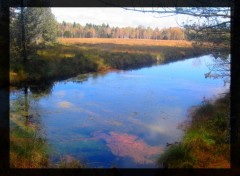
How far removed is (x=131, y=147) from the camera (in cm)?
1326

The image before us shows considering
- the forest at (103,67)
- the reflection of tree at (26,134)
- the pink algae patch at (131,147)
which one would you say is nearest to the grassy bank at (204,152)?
the forest at (103,67)

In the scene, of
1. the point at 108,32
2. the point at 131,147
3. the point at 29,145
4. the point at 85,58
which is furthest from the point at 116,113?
the point at 108,32

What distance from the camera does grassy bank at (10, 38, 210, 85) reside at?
23.9 metres

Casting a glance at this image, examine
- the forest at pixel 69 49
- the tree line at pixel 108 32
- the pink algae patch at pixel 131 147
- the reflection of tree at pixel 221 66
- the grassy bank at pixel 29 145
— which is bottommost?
the pink algae patch at pixel 131 147

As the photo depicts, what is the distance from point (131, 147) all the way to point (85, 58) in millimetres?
21540

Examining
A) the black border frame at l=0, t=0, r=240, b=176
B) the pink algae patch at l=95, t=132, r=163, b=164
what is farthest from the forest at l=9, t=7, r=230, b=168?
the black border frame at l=0, t=0, r=240, b=176

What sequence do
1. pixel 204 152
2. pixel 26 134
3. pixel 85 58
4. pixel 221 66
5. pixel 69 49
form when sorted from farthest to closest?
pixel 69 49 < pixel 85 58 < pixel 26 134 < pixel 221 66 < pixel 204 152

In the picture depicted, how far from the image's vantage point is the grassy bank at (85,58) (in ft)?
78.4

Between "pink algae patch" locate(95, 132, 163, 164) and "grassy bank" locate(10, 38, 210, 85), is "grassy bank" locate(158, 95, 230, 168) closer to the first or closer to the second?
"pink algae patch" locate(95, 132, 163, 164)

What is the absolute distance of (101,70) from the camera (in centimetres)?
3391
